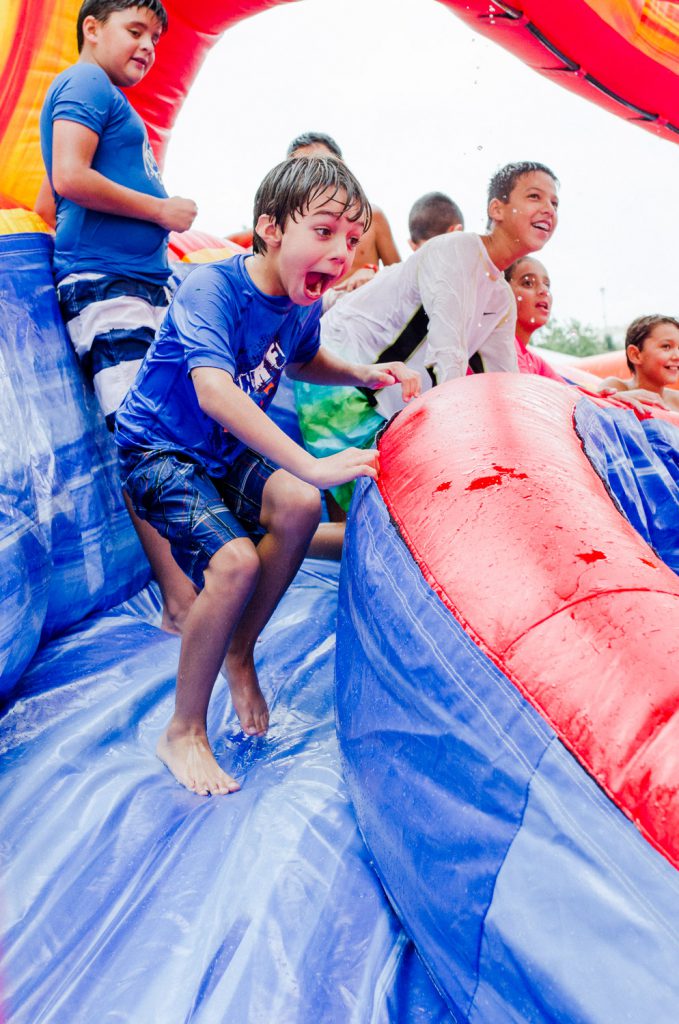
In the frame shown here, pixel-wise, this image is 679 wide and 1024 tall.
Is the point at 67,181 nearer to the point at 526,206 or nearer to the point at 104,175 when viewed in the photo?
the point at 104,175

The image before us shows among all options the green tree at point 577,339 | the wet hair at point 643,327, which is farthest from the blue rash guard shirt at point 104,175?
the green tree at point 577,339

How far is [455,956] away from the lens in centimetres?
75

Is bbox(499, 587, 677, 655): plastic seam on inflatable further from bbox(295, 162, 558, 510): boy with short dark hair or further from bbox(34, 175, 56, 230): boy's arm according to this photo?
bbox(34, 175, 56, 230): boy's arm

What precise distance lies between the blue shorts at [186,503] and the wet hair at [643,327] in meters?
1.70

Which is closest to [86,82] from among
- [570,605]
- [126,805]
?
[126,805]

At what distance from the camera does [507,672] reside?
29.4 inches

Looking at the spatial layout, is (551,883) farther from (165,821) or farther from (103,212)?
(103,212)

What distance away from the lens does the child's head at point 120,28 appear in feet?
5.22

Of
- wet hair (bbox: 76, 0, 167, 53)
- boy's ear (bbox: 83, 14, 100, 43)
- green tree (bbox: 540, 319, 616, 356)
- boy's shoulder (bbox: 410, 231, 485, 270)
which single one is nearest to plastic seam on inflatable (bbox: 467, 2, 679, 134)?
boy's shoulder (bbox: 410, 231, 485, 270)

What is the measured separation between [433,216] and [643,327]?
0.70m

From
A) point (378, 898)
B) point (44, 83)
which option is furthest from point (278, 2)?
point (378, 898)

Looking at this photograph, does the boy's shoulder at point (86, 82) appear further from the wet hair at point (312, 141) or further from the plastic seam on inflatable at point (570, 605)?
the plastic seam on inflatable at point (570, 605)

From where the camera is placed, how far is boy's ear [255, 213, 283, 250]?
1195 millimetres

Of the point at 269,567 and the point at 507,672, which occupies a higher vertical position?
the point at 507,672
